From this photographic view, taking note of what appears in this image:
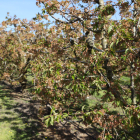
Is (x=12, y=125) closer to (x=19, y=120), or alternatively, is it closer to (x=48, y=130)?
(x=19, y=120)

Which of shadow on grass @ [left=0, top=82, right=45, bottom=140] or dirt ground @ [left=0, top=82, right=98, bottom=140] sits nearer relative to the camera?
shadow on grass @ [left=0, top=82, right=45, bottom=140]

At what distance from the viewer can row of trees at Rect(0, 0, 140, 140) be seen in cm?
329

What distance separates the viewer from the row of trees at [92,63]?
3287 millimetres

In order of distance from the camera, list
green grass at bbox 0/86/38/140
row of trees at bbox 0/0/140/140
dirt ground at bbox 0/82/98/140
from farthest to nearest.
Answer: dirt ground at bbox 0/82/98/140 → green grass at bbox 0/86/38/140 → row of trees at bbox 0/0/140/140

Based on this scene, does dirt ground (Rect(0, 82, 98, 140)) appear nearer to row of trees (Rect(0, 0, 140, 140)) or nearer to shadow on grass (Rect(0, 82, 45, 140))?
shadow on grass (Rect(0, 82, 45, 140))

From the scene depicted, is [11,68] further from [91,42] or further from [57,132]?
[91,42]

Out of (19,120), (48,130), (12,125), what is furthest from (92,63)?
(19,120)

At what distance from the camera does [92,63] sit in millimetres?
3279

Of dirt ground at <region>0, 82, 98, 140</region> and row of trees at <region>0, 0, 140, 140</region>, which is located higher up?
row of trees at <region>0, 0, 140, 140</region>

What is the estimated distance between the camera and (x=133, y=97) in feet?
14.8

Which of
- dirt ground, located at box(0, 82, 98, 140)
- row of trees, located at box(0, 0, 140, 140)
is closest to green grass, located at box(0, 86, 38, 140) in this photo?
dirt ground, located at box(0, 82, 98, 140)

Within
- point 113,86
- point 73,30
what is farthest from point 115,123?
point 73,30

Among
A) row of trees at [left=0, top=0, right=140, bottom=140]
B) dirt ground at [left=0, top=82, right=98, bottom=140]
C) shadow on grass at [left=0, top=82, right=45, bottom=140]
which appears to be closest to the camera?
row of trees at [left=0, top=0, right=140, bottom=140]

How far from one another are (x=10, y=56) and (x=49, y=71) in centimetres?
933
